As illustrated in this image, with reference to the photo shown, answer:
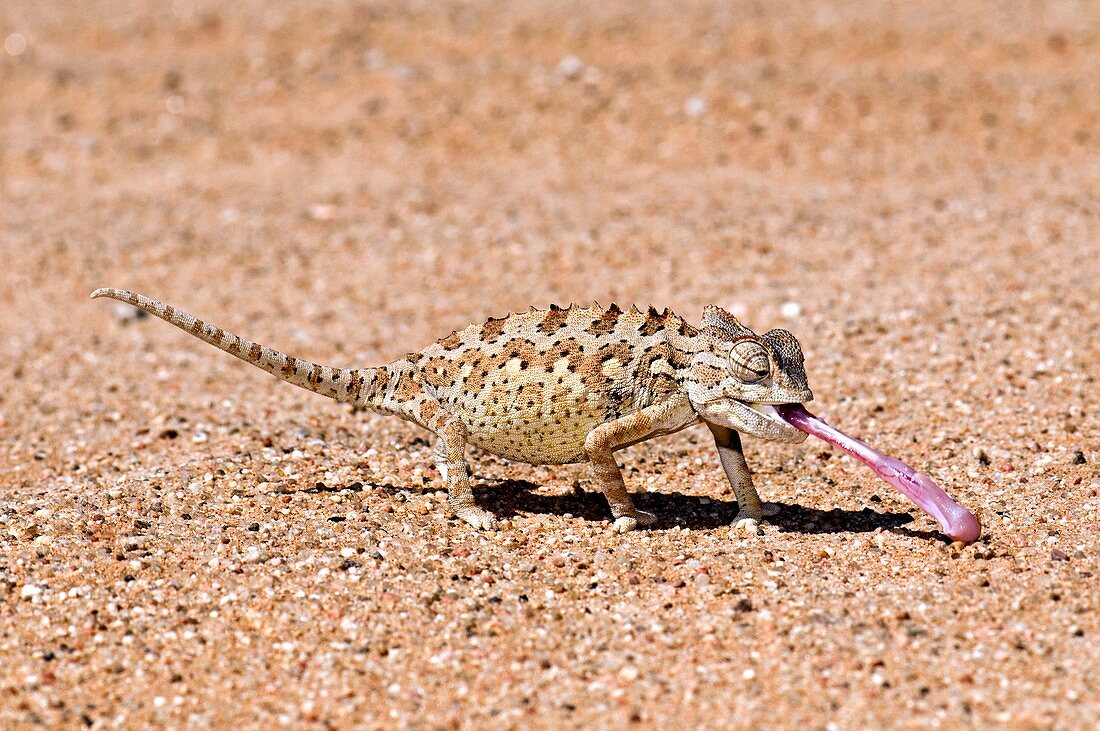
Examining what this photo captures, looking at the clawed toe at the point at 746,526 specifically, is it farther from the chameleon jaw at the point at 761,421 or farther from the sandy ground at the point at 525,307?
the chameleon jaw at the point at 761,421

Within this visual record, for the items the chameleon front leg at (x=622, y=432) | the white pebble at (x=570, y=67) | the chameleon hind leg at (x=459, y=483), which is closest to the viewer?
the chameleon front leg at (x=622, y=432)

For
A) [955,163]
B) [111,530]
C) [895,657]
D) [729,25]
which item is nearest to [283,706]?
[111,530]

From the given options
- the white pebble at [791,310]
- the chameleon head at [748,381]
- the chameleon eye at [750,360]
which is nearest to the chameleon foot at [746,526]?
the chameleon head at [748,381]

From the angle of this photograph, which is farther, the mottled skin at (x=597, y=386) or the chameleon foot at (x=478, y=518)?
the chameleon foot at (x=478, y=518)

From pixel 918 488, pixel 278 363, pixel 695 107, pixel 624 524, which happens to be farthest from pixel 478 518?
pixel 695 107

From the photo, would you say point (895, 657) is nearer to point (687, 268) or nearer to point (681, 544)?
point (681, 544)

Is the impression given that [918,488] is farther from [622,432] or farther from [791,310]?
[791,310]
